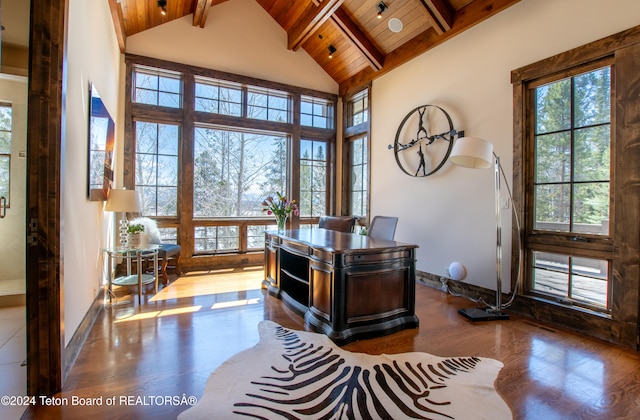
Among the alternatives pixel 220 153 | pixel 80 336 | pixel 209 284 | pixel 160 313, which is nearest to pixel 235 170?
pixel 220 153

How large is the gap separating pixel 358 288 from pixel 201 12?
466 cm

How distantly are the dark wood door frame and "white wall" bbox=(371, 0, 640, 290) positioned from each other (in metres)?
3.88

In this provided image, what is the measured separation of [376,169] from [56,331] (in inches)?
180

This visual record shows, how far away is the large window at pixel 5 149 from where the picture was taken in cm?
340

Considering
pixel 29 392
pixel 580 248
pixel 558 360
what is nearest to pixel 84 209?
pixel 29 392

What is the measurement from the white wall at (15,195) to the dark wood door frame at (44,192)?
87.1 inches

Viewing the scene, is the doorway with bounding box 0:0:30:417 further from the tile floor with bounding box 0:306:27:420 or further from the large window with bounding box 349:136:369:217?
the large window with bounding box 349:136:369:217

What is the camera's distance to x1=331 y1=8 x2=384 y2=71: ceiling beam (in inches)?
191

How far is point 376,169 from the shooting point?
5410mm

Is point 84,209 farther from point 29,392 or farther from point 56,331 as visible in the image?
point 29,392

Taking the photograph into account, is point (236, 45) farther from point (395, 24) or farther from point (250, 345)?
point (250, 345)

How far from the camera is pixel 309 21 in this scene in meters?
4.95

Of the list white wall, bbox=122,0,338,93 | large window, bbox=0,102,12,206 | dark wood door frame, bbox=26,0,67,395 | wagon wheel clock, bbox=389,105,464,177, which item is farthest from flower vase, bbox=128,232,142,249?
wagon wheel clock, bbox=389,105,464,177

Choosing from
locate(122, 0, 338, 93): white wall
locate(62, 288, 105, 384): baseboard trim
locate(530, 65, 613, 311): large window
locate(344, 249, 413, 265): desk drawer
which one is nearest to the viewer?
locate(62, 288, 105, 384): baseboard trim
